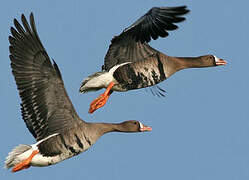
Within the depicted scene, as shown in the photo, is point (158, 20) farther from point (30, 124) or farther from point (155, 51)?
Result: point (30, 124)

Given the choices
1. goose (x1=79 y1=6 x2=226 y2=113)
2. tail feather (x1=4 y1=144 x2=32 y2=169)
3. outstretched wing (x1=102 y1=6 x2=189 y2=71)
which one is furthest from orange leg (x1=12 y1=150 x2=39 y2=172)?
outstretched wing (x1=102 y1=6 x2=189 y2=71)

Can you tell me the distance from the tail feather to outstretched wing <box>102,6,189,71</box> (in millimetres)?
2843

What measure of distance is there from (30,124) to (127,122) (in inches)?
81.8

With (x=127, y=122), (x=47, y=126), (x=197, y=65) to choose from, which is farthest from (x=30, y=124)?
(x=197, y=65)

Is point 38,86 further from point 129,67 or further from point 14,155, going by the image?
point 129,67

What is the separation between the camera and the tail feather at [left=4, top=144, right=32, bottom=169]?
15656mm

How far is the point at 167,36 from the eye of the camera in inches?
612

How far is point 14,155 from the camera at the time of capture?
15703 mm

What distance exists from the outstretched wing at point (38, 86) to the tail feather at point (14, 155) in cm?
32

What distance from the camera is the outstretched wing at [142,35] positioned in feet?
50.7

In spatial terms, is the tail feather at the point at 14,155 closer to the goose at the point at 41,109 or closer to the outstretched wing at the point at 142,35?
the goose at the point at 41,109

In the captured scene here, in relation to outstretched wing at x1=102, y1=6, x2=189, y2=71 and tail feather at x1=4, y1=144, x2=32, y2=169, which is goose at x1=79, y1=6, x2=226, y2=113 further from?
tail feather at x1=4, y1=144, x2=32, y2=169

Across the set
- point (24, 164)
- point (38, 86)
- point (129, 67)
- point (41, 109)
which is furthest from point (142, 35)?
point (24, 164)

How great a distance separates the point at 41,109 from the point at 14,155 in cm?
98
